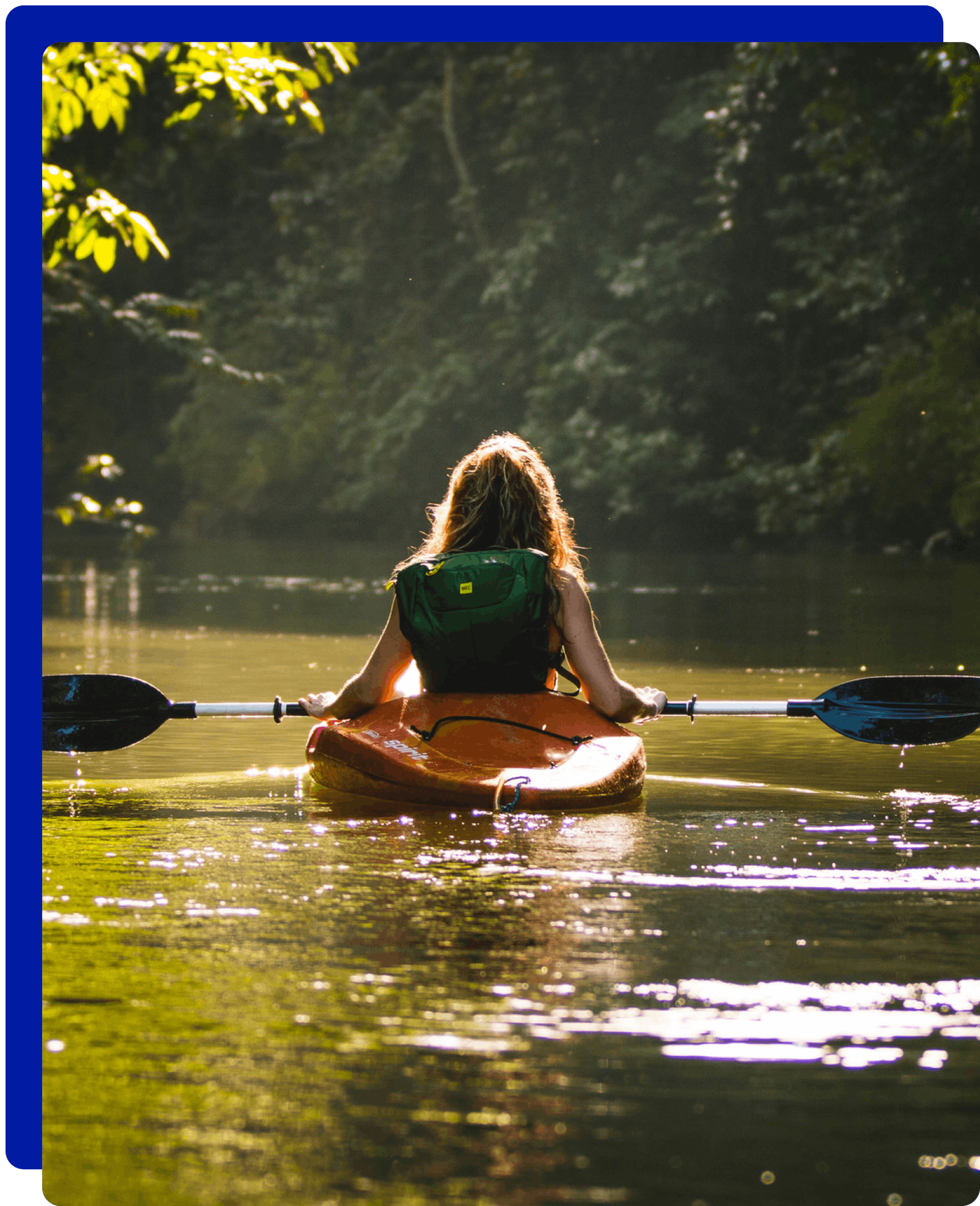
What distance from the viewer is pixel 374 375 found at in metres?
32.6

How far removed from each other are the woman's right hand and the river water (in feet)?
0.84

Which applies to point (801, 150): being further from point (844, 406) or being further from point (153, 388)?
point (153, 388)

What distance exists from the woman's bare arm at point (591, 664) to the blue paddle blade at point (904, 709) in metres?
0.71

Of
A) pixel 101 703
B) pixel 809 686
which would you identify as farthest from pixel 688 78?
pixel 101 703

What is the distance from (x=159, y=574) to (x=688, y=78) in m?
11.8

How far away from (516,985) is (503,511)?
2155 mm

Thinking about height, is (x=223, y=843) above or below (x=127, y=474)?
below

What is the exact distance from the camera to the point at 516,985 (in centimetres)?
282

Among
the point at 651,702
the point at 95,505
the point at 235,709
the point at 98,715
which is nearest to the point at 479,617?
the point at 651,702

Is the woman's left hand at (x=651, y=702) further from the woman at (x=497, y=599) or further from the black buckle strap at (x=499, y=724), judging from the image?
the black buckle strap at (x=499, y=724)

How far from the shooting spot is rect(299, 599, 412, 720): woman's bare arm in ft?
15.9

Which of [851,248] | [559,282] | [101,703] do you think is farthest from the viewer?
[559,282]

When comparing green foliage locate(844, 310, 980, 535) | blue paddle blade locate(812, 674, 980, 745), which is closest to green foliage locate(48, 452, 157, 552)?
blue paddle blade locate(812, 674, 980, 745)

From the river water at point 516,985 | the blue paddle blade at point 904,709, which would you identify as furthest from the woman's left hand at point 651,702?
the blue paddle blade at point 904,709
